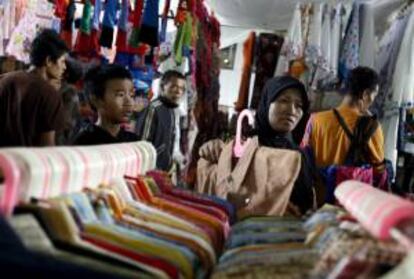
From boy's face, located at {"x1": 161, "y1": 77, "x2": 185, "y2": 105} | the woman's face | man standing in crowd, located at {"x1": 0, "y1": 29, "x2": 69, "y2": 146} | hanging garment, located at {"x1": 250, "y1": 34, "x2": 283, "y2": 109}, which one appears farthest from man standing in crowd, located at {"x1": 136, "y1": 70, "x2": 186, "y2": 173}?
the woman's face

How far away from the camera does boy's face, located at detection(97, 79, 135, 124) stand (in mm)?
2572

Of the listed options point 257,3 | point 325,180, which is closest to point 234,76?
point 257,3

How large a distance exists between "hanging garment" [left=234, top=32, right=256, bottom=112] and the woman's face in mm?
2568

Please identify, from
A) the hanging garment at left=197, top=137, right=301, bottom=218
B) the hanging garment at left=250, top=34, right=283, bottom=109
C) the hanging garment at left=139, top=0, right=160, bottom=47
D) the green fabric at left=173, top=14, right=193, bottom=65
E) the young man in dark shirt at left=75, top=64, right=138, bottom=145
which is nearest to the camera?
the hanging garment at left=197, top=137, right=301, bottom=218

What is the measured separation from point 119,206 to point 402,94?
3.27m

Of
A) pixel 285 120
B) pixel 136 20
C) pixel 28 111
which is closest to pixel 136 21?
pixel 136 20

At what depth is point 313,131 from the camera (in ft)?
10.8

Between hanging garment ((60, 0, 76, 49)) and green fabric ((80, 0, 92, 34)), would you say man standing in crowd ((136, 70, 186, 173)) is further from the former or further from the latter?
hanging garment ((60, 0, 76, 49))

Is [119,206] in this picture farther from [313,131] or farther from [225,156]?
[313,131]

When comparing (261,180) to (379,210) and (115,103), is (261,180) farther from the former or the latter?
(379,210)

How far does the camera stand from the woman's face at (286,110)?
7.96 feet

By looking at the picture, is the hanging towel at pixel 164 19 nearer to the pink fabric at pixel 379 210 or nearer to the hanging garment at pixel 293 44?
the hanging garment at pixel 293 44

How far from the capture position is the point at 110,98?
102 inches

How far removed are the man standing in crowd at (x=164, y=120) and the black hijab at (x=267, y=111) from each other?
1614mm
